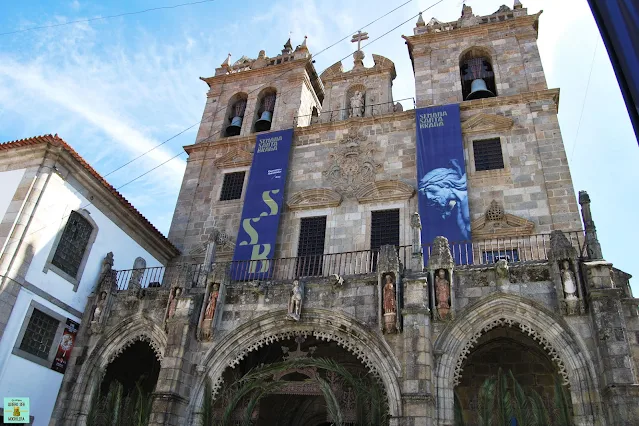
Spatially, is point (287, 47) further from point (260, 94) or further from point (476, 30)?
point (476, 30)

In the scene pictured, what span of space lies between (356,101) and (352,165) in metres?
3.66

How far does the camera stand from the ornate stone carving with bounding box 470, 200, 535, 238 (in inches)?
588

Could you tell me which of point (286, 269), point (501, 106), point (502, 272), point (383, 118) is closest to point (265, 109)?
point (383, 118)

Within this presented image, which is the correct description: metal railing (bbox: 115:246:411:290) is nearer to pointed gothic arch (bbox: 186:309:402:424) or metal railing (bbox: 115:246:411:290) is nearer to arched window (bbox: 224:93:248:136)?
pointed gothic arch (bbox: 186:309:402:424)

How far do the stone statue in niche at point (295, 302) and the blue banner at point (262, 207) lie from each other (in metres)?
2.69

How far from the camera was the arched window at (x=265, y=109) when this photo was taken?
21328 mm

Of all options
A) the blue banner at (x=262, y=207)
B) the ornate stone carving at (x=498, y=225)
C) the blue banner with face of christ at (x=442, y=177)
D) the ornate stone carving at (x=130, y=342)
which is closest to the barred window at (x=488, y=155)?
the blue banner with face of christ at (x=442, y=177)

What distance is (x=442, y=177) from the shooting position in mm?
16141

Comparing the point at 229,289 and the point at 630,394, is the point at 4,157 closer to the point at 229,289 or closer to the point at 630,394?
the point at 229,289

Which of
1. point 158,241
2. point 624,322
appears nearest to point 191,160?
point 158,241

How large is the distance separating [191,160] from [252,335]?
1000cm

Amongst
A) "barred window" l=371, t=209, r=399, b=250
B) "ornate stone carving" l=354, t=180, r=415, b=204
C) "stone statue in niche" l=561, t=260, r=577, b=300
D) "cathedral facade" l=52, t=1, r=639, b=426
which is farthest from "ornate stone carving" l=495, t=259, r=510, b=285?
"ornate stone carving" l=354, t=180, r=415, b=204

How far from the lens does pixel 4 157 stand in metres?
14.4

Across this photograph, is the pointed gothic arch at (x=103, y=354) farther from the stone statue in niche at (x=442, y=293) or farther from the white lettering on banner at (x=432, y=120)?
the white lettering on banner at (x=432, y=120)
